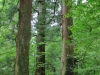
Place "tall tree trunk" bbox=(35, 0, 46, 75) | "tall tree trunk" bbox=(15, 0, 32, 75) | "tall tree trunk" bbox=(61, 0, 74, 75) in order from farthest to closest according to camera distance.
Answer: "tall tree trunk" bbox=(35, 0, 46, 75)
"tall tree trunk" bbox=(61, 0, 74, 75)
"tall tree trunk" bbox=(15, 0, 32, 75)

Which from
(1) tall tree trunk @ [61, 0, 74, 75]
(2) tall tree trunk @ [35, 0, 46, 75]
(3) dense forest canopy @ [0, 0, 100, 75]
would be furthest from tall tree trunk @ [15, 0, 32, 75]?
(2) tall tree trunk @ [35, 0, 46, 75]

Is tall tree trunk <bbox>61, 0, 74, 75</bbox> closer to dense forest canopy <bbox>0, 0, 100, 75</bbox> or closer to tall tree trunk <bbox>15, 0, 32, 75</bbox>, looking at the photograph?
dense forest canopy <bbox>0, 0, 100, 75</bbox>

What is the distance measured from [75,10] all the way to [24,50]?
1658 millimetres

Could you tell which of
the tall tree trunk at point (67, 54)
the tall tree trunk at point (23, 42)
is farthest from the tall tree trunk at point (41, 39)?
the tall tree trunk at point (23, 42)

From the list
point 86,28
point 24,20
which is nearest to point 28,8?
point 24,20

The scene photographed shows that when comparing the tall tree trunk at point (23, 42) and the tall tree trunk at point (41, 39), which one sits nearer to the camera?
the tall tree trunk at point (23, 42)

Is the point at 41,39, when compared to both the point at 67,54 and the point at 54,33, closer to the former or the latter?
the point at 54,33

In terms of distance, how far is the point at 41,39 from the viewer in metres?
10.9

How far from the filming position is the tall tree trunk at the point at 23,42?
4984mm

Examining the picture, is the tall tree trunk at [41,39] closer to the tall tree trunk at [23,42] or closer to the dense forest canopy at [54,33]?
the dense forest canopy at [54,33]

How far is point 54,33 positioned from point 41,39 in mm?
762

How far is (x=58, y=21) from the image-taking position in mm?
10602

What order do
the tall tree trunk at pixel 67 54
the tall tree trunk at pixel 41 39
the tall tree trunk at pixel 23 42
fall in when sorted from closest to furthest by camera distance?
the tall tree trunk at pixel 23 42
the tall tree trunk at pixel 67 54
the tall tree trunk at pixel 41 39

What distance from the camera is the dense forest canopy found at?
16.5 feet
